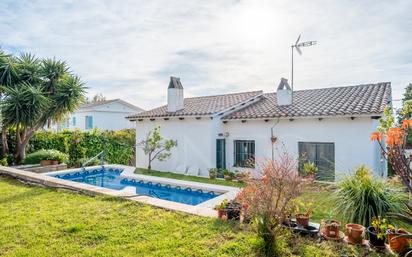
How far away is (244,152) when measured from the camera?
59.4 ft

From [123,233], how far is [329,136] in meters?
12.2

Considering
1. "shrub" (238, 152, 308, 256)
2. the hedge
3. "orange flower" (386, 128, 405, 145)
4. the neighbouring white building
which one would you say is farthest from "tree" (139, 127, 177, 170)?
"orange flower" (386, 128, 405, 145)

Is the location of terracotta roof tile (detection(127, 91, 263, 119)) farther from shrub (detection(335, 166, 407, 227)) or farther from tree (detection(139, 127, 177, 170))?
shrub (detection(335, 166, 407, 227))

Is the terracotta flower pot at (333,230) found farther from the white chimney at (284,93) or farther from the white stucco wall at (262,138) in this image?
the white chimney at (284,93)

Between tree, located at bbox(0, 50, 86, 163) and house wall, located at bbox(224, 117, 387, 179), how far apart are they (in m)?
13.8

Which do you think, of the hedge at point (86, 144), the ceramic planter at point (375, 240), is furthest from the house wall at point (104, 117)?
the ceramic planter at point (375, 240)

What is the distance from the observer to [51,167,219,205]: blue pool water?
552 inches

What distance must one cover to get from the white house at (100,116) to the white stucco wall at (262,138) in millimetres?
18084

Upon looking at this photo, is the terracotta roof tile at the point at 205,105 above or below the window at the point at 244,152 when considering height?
above

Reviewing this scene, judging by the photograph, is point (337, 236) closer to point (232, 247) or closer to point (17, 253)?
point (232, 247)

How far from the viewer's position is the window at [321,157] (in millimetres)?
14961

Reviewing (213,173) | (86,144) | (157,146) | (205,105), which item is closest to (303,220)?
(213,173)

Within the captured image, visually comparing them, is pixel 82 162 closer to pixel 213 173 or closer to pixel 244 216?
pixel 213 173

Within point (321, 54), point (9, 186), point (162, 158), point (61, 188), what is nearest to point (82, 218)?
point (61, 188)
